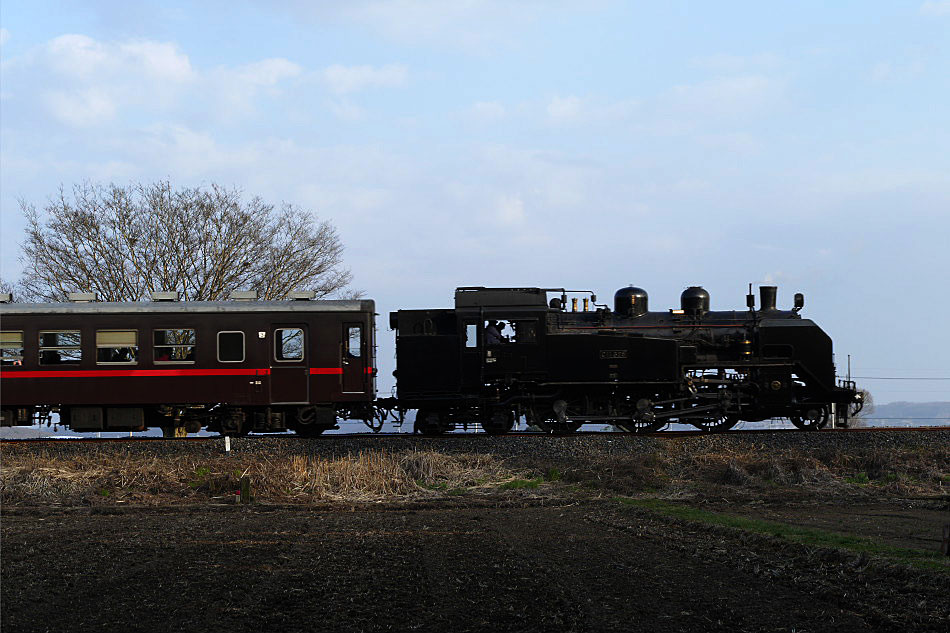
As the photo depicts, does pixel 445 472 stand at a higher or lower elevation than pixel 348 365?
lower

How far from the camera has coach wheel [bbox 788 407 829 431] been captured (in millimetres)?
21938

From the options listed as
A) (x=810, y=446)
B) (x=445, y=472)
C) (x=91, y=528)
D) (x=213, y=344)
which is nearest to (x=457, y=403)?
(x=445, y=472)

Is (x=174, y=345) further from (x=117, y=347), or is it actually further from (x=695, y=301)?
(x=695, y=301)

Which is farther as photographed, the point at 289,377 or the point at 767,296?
the point at 767,296

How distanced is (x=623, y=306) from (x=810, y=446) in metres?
5.75

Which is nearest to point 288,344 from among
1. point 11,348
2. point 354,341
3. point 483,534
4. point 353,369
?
point 354,341

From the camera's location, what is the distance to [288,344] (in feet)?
70.4

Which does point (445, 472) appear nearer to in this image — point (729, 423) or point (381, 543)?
point (381, 543)

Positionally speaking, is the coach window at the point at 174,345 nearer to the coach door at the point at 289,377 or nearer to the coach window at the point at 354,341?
the coach door at the point at 289,377

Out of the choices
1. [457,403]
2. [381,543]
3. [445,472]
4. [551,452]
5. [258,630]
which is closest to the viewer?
[258,630]

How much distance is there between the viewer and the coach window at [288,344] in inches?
841

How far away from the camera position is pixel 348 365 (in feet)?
70.1

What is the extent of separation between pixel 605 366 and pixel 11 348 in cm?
1445

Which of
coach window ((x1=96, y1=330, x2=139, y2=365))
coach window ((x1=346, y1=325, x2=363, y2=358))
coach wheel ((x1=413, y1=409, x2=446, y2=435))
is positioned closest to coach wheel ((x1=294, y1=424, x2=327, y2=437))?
coach window ((x1=346, y1=325, x2=363, y2=358))
